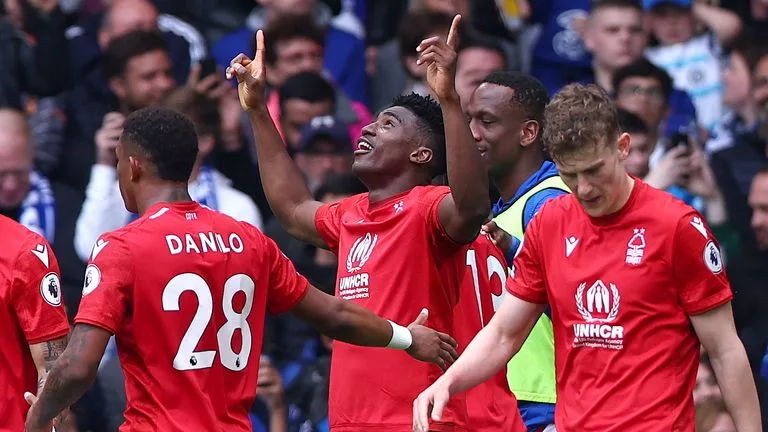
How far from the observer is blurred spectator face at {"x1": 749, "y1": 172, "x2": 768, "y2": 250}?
35.9ft

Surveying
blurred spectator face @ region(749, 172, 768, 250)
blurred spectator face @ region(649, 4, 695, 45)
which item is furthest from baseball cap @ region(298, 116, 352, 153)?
blurred spectator face @ region(649, 4, 695, 45)

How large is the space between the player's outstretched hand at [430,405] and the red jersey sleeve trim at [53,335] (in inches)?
61.2

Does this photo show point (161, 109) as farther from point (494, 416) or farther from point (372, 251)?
point (494, 416)

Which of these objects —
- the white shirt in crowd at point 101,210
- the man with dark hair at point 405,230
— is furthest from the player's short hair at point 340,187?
the man with dark hair at point 405,230

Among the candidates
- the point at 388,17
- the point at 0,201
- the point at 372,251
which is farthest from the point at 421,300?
the point at 388,17

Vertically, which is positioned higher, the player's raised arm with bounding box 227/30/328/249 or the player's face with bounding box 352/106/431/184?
the player's face with bounding box 352/106/431/184

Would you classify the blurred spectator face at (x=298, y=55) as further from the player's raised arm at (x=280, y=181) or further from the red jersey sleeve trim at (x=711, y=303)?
the red jersey sleeve trim at (x=711, y=303)

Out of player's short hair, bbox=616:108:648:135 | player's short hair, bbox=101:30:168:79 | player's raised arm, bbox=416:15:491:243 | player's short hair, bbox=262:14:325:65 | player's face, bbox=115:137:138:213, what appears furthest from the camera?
player's short hair, bbox=262:14:325:65

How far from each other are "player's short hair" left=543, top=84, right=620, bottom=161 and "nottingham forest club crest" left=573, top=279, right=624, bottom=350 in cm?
50

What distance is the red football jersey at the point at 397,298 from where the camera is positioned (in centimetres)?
725

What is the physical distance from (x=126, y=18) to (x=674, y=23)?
4.05 meters

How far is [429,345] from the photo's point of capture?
6949 mm

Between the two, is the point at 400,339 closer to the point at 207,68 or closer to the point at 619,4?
the point at 207,68

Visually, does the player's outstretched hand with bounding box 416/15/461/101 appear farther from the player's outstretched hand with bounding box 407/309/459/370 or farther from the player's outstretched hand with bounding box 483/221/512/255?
the player's outstretched hand with bounding box 407/309/459/370
